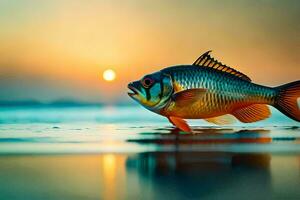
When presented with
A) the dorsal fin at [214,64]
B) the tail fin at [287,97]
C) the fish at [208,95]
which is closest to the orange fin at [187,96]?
the fish at [208,95]

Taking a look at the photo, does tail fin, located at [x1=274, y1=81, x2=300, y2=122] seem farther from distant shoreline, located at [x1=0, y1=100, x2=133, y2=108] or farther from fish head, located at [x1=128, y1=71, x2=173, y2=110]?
distant shoreline, located at [x1=0, y1=100, x2=133, y2=108]

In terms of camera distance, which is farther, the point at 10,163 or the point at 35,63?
the point at 35,63

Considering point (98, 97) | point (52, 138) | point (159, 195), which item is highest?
point (98, 97)

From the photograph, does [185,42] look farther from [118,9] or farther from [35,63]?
[35,63]

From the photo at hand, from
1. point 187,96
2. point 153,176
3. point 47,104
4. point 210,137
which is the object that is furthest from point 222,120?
point 47,104

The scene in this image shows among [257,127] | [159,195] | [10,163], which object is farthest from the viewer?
[257,127]

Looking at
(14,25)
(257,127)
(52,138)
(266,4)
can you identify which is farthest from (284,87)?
(14,25)
